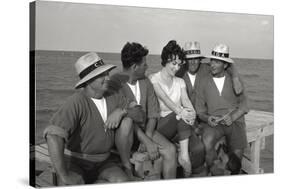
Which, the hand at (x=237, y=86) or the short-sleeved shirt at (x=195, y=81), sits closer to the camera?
the short-sleeved shirt at (x=195, y=81)

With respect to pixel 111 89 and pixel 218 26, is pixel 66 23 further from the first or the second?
pixel 218 26

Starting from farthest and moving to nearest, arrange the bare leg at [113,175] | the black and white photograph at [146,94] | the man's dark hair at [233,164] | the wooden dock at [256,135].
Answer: the wooden dock at [256,135] → the man's dark hair at [233,164] → the bare leg at [113,175] → the black and white photograph at [146,94]

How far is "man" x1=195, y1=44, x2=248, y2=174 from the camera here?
22.8 ft

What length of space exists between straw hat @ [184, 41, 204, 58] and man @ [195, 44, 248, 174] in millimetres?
185

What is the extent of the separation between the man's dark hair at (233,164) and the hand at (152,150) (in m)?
1.05

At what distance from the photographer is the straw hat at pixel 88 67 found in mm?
6184

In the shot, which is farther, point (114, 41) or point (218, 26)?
point (218, 26)

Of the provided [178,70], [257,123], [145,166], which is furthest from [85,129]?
[257,123]

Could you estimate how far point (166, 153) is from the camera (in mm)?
6621

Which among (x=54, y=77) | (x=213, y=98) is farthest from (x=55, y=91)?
(x=213, y=98)

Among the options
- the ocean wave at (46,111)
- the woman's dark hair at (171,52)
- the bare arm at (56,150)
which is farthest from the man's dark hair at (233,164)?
the ocean wave at (46,111)

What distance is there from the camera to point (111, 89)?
6398mm

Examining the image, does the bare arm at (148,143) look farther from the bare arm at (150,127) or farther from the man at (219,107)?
the man at (219,107)

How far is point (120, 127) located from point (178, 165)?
89 centimetres
